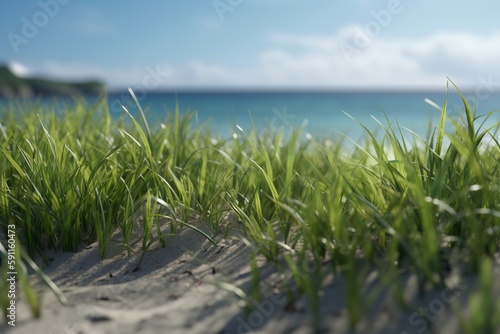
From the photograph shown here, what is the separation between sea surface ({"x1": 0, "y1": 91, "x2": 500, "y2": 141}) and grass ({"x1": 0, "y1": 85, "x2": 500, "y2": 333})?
0.55 ft

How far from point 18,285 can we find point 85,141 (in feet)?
3.40

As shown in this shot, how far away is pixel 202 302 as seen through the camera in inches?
60.9

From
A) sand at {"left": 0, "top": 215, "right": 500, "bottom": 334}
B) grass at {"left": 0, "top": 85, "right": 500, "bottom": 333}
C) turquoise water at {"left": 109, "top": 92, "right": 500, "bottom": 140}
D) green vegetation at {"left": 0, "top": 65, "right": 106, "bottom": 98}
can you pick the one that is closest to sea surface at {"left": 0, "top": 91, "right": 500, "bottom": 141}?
turquoise water at {"left": 109, "top": 92, "right": 500, "bottom": 140}

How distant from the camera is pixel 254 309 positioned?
1446 millimetres

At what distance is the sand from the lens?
4.41 feet

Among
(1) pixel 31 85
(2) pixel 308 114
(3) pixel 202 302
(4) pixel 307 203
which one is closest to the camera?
(3) pixel 202 302

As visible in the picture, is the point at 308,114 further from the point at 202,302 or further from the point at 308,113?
the point at 202,302

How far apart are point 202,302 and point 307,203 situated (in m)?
0.48

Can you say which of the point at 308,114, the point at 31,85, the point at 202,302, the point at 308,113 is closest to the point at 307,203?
the point at 202,302

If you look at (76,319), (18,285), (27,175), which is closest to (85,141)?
(27,175)

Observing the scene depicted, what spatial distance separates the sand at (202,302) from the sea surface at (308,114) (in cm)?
59

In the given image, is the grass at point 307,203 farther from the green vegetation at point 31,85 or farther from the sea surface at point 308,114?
the green vegetation at point 31,85

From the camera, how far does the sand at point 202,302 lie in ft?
4.41

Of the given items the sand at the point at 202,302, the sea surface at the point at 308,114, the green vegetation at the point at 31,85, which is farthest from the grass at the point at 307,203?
the green vegetation at the point at 31,85
